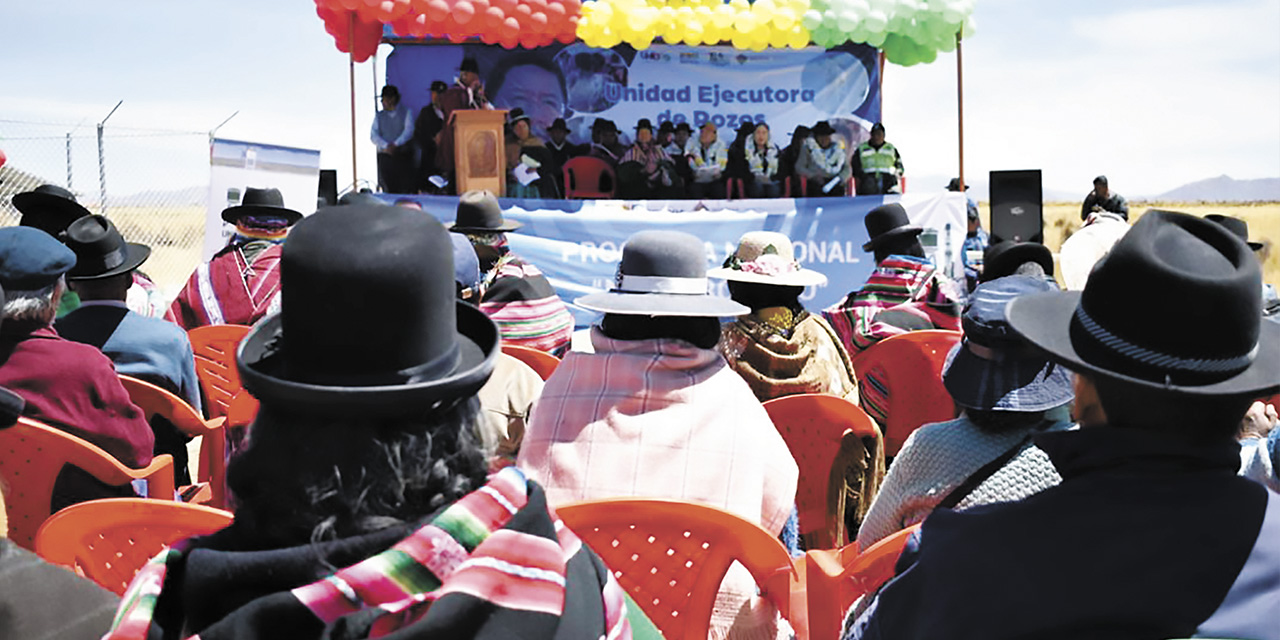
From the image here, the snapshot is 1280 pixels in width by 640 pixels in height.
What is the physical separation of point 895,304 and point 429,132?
9608mm

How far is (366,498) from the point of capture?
3.96 feet

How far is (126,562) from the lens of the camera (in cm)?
231

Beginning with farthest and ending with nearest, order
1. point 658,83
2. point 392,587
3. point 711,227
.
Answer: point 658,83 < point 711,227 < point 392,587

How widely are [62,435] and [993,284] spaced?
8.61 ft

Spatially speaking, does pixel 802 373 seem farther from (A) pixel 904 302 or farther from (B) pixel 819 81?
(B) pixel 819 81

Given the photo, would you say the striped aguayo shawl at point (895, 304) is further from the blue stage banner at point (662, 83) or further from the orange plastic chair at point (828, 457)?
the blue stage banner at point (662, 83)

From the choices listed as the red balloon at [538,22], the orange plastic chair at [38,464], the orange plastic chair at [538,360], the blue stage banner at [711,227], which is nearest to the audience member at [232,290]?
the orange plastic chair at [538,360]

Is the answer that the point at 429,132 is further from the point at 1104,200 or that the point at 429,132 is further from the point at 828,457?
the point at 828,457

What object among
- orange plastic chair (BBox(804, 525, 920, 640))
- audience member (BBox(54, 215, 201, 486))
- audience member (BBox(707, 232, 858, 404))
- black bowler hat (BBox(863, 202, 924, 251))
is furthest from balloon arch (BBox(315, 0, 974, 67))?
orange plastic chair (BBox(804, 525, 920, 640))

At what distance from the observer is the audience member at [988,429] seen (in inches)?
85.8

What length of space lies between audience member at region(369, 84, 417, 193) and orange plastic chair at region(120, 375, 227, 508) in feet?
30.9

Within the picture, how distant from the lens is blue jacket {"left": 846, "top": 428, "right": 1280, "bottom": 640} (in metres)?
1.45

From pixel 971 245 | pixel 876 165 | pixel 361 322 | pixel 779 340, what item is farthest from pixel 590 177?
pixel 361 322

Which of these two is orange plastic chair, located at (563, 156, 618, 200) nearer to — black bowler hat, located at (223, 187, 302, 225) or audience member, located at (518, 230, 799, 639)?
black bowler hat, located at (223, 187, 302, 225)
